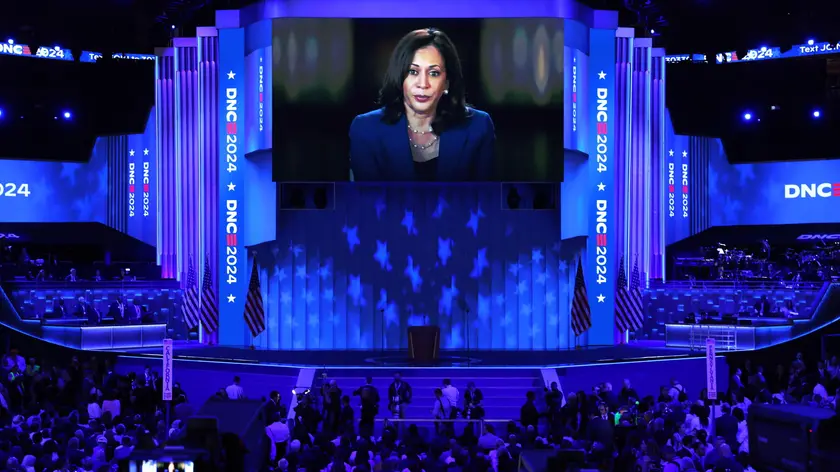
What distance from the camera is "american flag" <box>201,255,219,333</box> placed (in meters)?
32.2

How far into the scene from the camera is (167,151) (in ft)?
118

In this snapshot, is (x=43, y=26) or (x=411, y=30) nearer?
(x=411, y=30)

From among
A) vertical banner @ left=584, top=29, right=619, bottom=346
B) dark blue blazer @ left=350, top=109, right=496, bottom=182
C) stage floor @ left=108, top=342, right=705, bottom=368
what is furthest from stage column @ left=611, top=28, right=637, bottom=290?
dark blue blazer @ left=350, top=109, right=496, bottom=182

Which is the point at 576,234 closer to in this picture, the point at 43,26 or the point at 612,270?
the point at 612,270

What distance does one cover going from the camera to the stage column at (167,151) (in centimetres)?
3534

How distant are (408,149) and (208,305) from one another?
6342mm

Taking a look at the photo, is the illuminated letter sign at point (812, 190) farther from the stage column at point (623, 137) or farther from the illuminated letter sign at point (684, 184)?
the stage column at point (623, 137)

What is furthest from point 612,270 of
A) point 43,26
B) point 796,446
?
point 796,446

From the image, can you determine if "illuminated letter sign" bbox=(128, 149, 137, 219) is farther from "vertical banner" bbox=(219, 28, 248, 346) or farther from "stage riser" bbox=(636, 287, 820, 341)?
"stage riser" bbox=(636, 287, 820, 341)

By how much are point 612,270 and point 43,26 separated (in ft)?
57.3

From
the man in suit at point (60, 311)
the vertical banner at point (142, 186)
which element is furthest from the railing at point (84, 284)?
the vertical banner at point (142, 186)

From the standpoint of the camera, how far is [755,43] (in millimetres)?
40094

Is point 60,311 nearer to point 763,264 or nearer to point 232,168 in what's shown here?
point 232,168

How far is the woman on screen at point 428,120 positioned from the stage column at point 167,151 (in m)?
6.97
